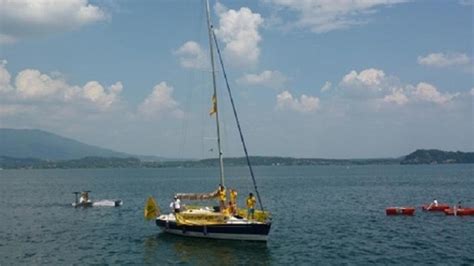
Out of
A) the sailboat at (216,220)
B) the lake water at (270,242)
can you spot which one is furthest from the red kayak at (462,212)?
the sailboat at (216,220)

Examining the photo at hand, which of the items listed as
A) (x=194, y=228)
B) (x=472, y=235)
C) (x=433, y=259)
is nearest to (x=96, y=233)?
(x=194, y=228)

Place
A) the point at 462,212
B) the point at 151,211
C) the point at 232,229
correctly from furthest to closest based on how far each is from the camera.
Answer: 1. the point at 462,212
2. the point at 151,211
3. the point at 232,229

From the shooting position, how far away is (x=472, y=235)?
46781mm

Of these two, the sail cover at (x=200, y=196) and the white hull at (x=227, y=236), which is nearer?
Answer: the white hull at (x=227, y=236)

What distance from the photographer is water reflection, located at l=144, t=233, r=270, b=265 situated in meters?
37.5

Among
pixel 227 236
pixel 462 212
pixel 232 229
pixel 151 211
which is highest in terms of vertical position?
pixel 151 211

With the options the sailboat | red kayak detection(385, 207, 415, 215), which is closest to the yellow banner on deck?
the sailboat

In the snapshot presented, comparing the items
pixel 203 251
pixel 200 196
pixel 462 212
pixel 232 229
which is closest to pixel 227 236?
pixel 232 229

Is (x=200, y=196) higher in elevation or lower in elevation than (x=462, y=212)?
higher

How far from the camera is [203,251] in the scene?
133 ft

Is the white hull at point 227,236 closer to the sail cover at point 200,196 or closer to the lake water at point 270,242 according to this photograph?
the lake water at point 270,242

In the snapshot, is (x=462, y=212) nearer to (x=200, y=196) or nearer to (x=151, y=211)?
(x=200, y=196)

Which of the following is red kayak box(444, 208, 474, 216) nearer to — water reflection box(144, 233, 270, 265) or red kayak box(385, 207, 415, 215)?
red kayak box(385, 207, 415, 215)

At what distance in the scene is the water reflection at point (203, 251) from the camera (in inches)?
1475
